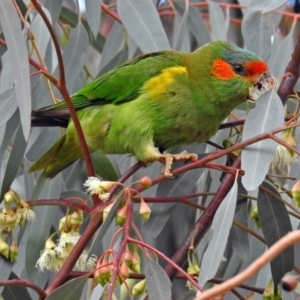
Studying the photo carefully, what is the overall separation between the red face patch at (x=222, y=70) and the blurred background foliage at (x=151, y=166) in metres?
0.13

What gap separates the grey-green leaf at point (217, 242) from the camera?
1481mm

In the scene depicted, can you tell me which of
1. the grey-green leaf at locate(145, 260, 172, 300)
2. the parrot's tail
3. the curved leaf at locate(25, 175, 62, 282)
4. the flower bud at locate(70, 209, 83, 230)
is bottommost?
the curved leaf at locate(25, 175, 62, 282)

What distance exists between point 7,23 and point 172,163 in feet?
2.30

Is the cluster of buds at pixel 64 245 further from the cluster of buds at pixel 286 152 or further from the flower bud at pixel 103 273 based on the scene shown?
the cluster of buds at pixel 286 152

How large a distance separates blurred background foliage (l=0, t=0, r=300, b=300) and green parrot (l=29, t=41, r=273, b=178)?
7 centimetres

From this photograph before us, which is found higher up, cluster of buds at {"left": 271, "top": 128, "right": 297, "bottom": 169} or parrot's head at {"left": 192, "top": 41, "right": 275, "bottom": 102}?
parrot's head at {"left": 192, "top": 41, "right": 275, "bottom": 102}

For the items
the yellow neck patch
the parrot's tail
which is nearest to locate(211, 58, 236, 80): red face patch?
the yellow neck patch

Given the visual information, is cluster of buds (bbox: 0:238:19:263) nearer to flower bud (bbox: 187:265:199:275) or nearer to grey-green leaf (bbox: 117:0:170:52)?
flower bud (bbox: 187:265:199:275)

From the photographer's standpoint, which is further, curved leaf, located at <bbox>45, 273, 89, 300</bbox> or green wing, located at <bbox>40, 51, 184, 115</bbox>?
green wing, located at <bbox>40, 51, 184, 115</bbox>

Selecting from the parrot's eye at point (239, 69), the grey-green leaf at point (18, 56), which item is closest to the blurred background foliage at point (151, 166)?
the grey-green leaf at point (18, 56)

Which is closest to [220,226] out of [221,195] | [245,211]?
[221,195]

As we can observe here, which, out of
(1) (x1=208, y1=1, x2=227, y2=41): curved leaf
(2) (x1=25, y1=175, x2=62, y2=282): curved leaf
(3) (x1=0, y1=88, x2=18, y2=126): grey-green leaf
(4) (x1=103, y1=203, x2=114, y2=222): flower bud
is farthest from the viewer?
(1) (x1=208, y1=1, x2=227, y2=41): curved leaf

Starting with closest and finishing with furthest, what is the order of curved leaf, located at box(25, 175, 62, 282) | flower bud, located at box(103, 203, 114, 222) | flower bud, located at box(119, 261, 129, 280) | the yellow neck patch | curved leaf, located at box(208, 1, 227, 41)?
1. flower bud, located at box(119, 261, 129, 280)
2. flower bud, located at box(103, 203, 114, 222)
3. curved leaf, located at box(25, 175, 62, 282)
4. the yellow neck patch
5. curved leaf, located at box(208, 1, 227, 41)

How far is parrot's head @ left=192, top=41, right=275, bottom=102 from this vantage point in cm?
206
